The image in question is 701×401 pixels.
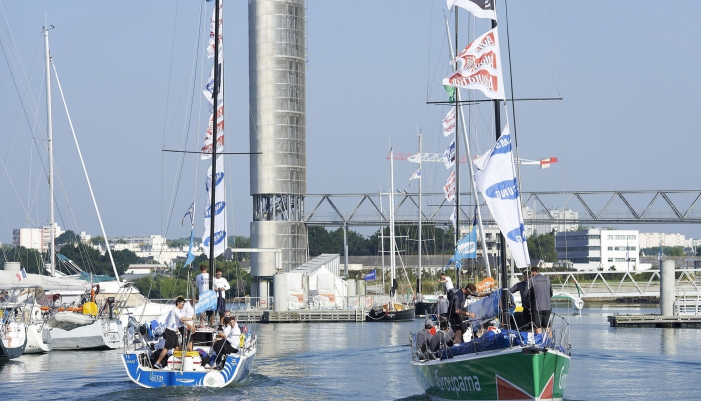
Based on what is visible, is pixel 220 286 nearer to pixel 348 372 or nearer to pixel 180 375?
pixel 180 375

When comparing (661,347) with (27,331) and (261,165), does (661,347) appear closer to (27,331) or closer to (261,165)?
(27,331)

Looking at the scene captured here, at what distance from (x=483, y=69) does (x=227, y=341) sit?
10331mm

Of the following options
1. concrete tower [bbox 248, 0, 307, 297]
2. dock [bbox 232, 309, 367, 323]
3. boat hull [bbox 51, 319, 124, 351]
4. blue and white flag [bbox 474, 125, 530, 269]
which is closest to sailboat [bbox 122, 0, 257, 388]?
blue and white flag [bbox 474, 125, 530, 269]

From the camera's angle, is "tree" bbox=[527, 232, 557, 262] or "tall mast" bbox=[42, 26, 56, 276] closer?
"tall mast" bbox=[42, 26, 56, 276]

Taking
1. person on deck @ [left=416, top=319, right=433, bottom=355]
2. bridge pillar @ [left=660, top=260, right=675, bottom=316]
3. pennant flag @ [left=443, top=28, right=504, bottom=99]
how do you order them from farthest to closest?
1. bridge pillar @ [left=660, top=260, right=675, bottom=316]
2. person on deck @ [left=416, top=319, right=433, bottom=355]
3. pennant flag @ [left=443, top=28, right=504, bottom=99]

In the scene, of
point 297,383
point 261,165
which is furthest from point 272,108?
point 297,383

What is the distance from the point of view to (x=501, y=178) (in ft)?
76.6

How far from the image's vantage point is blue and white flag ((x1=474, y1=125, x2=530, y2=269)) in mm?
23031

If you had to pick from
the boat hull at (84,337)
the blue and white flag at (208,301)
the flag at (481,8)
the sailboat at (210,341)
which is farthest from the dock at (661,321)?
the flag at (481,8)

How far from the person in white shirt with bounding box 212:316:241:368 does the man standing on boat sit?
9.44 metres

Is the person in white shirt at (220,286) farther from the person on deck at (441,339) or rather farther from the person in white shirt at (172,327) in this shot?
the person on deck at (441,339)

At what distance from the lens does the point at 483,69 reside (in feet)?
79.9

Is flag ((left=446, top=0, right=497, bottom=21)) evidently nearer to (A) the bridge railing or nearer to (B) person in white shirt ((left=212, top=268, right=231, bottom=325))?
(B) person in white shirt ((left=212, top=268, right=231, bottom=325))

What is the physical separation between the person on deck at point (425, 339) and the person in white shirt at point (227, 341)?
5.18 metres
